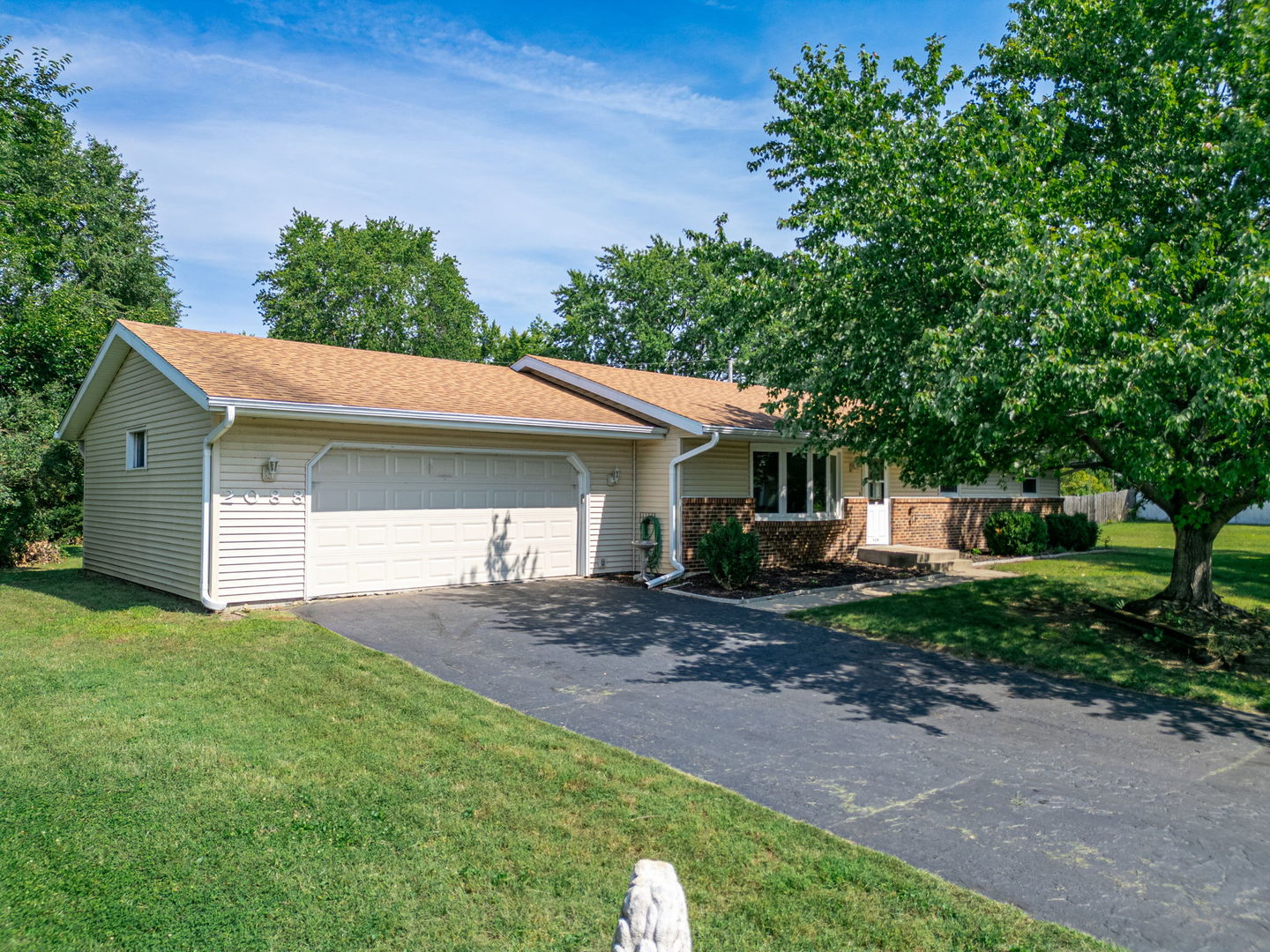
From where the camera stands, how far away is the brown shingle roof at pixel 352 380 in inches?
410

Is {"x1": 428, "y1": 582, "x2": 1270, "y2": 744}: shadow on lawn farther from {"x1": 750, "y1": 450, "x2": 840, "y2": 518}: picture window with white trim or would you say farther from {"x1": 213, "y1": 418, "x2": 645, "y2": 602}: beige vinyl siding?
{"x1": 750, "y1": 450, "x2": 840, "y2": 518}: picture window with white trim

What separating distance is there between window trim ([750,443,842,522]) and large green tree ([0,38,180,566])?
14250 millimetres

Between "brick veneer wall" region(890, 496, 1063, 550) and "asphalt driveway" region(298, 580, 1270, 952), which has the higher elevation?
"brick veneer wall" region(890, 496, 1063, 550)

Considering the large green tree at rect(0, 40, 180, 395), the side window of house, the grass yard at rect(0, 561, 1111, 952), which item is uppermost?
the large green tree at rect(0, 40, 180, 395)

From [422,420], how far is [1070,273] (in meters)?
8.05

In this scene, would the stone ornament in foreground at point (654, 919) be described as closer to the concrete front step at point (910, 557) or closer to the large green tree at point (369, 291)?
the concrete front step at point (910, 557)

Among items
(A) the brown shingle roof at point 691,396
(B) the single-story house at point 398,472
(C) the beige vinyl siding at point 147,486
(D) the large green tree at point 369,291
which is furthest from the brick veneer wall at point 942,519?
(D) the large green tree at point 369,291

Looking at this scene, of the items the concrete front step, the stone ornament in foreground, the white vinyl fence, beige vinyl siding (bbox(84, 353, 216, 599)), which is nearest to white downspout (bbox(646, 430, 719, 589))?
the concrete front step

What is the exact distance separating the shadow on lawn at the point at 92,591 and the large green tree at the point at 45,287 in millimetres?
1666

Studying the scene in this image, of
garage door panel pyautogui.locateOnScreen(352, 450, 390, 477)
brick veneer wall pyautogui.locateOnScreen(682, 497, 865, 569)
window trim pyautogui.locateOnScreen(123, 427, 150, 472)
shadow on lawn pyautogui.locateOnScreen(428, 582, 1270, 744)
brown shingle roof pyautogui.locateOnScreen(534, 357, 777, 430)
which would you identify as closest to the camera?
shadow on lawn pyautogui.locateOnScreen(428, 582, 1270, 744)

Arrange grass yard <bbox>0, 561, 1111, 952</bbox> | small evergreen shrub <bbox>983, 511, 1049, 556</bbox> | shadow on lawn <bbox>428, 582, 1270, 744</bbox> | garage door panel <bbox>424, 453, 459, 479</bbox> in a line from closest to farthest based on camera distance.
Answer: grass yard <bbox>0, 561, 1111, 952</bbox>
shadow on lawn <bbox>428, 582, 1270, 744</bbox>
garage door panel <bbox>424, 453, 459, 479</bbox>
small evergreen shrub <bbox>983, 511, 1049, 556</bbox>

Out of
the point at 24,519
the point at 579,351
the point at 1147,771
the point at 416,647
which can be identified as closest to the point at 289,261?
the point at 579,351

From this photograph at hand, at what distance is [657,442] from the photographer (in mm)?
14172

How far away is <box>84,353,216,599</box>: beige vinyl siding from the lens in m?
10.7
